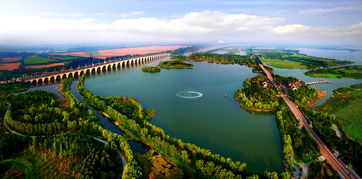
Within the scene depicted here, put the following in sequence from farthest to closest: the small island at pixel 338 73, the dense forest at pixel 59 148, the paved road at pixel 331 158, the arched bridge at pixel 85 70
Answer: the small island at pixel 338 73 → the arched bridge at pixel 85 70 → the paved road at pixel 331 158 → the dense forest at pixel 59 148

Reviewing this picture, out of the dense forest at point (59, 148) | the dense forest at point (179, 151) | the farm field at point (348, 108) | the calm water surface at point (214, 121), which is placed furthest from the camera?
the farm field at point (348, 108)

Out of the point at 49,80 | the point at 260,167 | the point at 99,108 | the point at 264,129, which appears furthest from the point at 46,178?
the point at 49,80

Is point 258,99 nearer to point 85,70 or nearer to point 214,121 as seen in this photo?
point 214,121

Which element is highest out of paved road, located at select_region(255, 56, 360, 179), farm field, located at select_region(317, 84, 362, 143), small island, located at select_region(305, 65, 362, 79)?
small island, located at select_region(305, 65, 362, 79)

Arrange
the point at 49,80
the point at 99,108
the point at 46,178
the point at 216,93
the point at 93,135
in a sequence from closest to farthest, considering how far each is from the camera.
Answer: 1. the point at 46,178
2. the point at 93,135
3. the point at 99,108
4. the point at 216,93
5. the point at 49,80

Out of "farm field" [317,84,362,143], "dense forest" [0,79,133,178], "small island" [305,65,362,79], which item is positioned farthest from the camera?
"small island" [305,65,362,79]

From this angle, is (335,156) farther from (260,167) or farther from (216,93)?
(216,93)

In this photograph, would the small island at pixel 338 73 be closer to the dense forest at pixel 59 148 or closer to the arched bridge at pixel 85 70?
the dense forest at pixel 59 148

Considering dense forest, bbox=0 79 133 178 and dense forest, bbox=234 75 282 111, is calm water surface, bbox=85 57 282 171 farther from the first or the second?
dense forest, bbox=0 79 133 178

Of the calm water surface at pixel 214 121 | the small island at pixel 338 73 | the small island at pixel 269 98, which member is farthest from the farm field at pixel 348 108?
the small island at pixel 338 73

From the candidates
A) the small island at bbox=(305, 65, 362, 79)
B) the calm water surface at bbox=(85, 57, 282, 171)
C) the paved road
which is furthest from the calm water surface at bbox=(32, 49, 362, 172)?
the small island at bbox=(305, 65, 362, 79)

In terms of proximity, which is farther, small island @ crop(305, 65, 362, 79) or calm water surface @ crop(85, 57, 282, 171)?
small island @ crop(305, 65, 362, 79)
